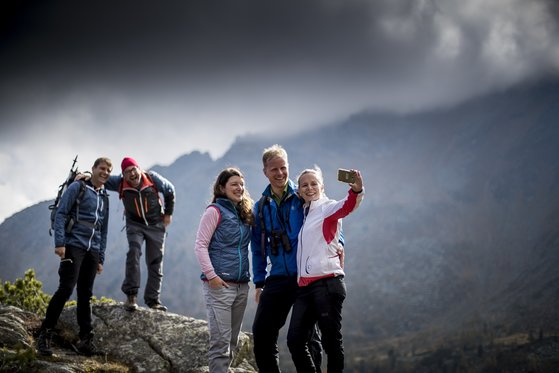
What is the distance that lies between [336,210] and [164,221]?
5855mm

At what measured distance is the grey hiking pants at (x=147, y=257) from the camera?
10.1 metres

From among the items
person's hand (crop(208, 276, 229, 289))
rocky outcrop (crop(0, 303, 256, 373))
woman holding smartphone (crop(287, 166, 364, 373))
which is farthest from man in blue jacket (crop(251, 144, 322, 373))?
rocky outcrop (crop(0, 303, 256, 373))

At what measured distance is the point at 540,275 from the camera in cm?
16262

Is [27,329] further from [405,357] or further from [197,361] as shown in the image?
[405,357]

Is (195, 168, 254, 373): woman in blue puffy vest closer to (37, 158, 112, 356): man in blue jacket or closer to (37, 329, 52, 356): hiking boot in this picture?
(37, 158, 112, 356): man in blue jacket

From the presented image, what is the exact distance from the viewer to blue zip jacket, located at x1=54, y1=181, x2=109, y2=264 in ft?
27.7

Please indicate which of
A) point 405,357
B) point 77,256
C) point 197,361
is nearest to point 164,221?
point 77,256

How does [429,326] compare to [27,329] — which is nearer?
[27,329]

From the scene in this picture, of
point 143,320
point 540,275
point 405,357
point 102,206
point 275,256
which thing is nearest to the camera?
point 275,256

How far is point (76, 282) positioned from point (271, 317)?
4.31 m

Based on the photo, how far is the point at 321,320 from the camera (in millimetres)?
6090

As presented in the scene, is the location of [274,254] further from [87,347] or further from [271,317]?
[87,347]

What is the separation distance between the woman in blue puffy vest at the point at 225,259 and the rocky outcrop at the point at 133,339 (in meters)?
2.79

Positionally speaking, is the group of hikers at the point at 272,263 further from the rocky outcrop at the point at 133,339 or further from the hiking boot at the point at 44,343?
the rocky outcrop at the point at 133,339
